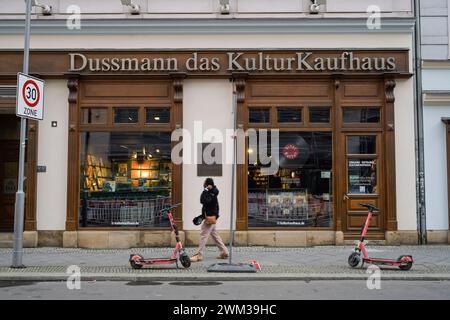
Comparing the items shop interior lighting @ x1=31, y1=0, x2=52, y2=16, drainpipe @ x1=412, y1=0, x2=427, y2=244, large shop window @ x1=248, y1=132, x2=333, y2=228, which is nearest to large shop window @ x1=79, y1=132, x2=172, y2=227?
large shop window @ x1=248, y1=132, x2=333, y2=228

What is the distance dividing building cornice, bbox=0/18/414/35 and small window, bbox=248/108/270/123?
2.12 meters

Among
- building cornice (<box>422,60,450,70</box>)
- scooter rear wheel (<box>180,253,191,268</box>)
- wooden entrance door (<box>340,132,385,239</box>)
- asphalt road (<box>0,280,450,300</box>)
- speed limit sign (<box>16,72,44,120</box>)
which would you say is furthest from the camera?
building cornice (<box>422,60,450,70</box>)

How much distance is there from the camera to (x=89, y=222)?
14406 mm

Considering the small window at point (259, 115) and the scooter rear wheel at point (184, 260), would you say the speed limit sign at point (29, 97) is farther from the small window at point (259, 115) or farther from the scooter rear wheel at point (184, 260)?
the small window at point (259, 115)

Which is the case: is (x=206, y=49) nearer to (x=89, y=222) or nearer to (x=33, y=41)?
(x=33, y=41)

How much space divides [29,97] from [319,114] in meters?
7.43

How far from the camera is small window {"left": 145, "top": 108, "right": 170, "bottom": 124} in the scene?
14508 mm

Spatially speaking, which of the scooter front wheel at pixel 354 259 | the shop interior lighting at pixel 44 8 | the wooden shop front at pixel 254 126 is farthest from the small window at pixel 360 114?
the shop interior lighting at pixel 44 8

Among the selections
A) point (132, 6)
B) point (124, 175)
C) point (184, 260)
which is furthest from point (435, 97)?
point (124, 175)

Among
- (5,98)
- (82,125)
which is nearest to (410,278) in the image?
(82,125)

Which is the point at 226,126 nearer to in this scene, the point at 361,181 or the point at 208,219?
the point at 208,219

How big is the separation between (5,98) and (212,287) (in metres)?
8.49

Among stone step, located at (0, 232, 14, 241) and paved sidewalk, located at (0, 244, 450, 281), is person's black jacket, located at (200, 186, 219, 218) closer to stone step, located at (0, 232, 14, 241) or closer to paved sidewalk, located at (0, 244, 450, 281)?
paved sidewalk, located at (0, 244, 450, 281)

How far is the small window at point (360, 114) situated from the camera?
1453cm
